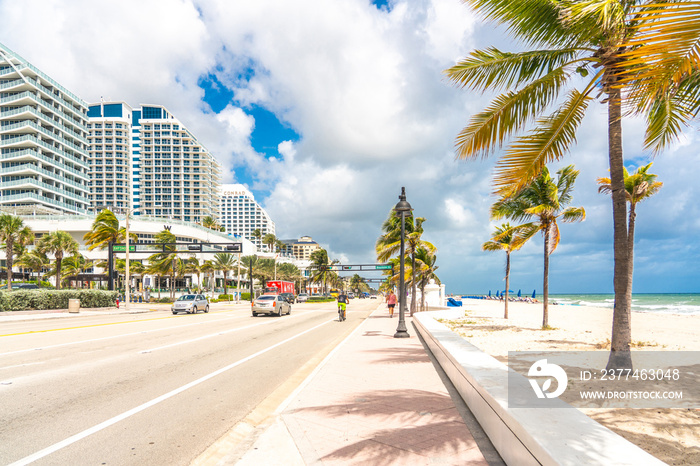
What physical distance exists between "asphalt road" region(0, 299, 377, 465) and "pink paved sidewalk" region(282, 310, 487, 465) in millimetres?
1036

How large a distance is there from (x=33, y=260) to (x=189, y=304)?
180ft

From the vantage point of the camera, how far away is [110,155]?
475ft

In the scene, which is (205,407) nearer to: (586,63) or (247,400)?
(247,400)

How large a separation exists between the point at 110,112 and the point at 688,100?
17345 centimetres

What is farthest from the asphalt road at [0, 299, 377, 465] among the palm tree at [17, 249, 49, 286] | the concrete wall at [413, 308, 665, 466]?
the palm tree at [17, 249, 49, 286]

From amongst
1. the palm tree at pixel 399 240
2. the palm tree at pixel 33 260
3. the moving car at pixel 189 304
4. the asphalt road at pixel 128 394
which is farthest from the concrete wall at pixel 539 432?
the palm tree at pixel 33 260

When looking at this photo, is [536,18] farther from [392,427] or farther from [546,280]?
[546,280]

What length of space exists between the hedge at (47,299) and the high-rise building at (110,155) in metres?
119

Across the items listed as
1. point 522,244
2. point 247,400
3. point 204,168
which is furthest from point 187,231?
point 247,400

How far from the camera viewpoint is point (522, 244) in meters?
20.2

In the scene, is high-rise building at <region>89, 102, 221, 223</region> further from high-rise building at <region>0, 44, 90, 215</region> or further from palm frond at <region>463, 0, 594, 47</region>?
palm frond at <region>463, 0, 594, 47</region>

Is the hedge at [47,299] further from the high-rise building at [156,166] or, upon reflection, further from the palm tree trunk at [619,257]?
the high-rise building at [156,166]

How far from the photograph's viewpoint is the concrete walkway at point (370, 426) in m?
4.31

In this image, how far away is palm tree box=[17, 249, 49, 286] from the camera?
225ft
